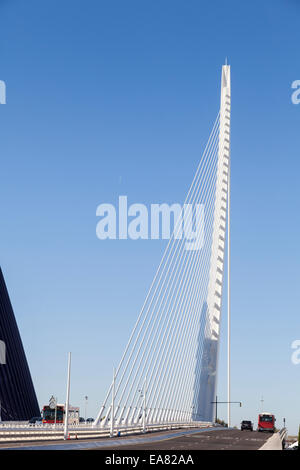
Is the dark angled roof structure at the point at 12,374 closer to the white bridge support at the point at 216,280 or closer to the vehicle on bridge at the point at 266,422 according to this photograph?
the white bridge support at the point at 216,280

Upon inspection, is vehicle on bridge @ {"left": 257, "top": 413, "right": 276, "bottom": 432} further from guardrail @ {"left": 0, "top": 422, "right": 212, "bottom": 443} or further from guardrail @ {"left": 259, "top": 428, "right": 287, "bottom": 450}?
guardrail @ {"left": 259, "top": 428, "right": 287, "bottom": 450}

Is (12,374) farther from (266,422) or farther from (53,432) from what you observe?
(53,432)

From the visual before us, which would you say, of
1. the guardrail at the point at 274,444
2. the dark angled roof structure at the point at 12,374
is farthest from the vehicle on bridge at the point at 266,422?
the guardrail at the point at 274,444

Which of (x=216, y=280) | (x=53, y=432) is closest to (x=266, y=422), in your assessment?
(x=216, y=280)

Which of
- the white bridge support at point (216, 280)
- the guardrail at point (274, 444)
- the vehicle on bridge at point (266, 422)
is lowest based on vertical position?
the vehicle on bridge at point (266, 422)

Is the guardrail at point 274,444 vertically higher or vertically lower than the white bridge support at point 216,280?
lower

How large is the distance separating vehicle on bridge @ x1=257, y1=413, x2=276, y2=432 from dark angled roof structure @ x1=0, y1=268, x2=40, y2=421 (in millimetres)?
25774

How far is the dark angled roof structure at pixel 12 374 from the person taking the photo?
75.1 metres

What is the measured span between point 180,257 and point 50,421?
27.6 m

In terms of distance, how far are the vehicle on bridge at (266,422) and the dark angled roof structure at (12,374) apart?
25.8m

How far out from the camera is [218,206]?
75.1 meters
